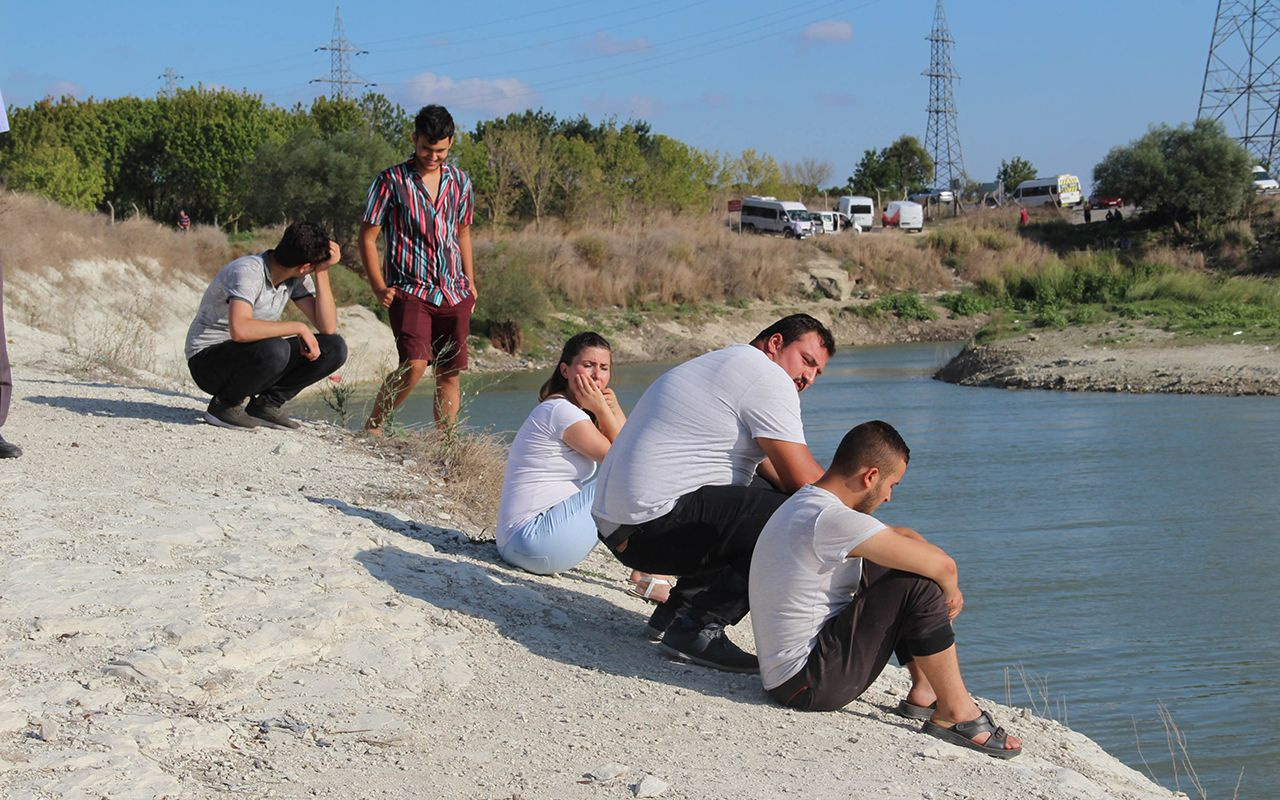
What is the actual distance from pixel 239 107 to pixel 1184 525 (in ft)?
155

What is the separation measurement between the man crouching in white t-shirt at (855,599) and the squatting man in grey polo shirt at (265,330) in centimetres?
414

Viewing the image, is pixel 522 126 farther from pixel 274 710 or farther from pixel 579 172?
pixel 274 710

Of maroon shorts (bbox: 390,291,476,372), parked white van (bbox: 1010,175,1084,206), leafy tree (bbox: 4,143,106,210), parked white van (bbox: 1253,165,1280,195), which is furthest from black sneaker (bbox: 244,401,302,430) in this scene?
parked white van (bbox: 1010,175,1084,206)

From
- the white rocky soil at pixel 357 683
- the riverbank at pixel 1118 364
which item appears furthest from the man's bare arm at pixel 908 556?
the riverbank at pixel 1118 364

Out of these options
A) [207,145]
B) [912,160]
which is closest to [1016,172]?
[912,160]

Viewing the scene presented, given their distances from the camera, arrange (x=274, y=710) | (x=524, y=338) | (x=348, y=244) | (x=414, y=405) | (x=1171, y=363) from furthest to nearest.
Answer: (x=348, y=244)
(x=524, y=338)
(x=1171, y=363)
(x=414, y=405)
(x=274, y=710)

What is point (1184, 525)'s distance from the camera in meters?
13.3

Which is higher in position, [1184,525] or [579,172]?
[579,172]

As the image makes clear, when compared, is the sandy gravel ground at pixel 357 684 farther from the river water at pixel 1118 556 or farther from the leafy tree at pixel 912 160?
the leafy tree at pixel 912 160

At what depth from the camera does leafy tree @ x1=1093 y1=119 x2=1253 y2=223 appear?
52.2 meters

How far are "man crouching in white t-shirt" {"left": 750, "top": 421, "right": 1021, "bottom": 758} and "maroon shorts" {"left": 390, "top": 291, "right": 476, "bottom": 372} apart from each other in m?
4.06

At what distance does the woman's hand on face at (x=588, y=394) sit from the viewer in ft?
20.4

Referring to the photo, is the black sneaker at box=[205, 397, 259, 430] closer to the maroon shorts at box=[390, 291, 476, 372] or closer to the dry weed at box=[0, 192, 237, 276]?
the maroon shorts at box=[390, 291, 476, 372]

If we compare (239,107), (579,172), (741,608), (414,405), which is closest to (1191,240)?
(579,172)
